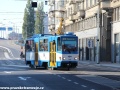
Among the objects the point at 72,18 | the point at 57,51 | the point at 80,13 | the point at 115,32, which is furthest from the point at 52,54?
the point at 72,18

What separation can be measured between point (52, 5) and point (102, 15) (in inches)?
2008

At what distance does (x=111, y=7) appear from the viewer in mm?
65312

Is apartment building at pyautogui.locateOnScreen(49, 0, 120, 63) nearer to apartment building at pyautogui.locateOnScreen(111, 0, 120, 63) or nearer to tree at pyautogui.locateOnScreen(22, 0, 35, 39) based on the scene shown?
apartment building at pyautogui.locateOnScreen(111, 0, 120, 63)

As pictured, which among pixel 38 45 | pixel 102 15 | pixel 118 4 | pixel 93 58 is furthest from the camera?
pixel 93 58

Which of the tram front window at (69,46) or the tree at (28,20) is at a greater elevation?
the tree at (28,20)

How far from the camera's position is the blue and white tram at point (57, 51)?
131 ft

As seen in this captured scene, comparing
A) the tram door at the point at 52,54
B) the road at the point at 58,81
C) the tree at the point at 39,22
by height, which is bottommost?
the road at the point at 58,81

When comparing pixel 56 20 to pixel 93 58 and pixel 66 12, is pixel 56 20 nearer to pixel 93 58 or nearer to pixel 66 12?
pixel 66 12

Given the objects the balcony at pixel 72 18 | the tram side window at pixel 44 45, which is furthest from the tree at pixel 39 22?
the tram side window at pixel 44 45

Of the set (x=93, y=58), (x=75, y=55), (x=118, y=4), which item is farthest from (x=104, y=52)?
(x=75, y=55)

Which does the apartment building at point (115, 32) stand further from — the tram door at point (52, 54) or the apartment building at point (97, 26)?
the tram door at point (52, 54)

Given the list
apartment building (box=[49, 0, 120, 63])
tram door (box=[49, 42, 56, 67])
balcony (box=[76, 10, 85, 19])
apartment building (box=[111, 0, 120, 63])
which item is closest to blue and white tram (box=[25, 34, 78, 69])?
tram door (box=[49, 42, 56, 67])

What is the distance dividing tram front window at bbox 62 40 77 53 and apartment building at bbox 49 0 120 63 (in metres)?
20.7

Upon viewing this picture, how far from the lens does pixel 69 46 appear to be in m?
40.3
